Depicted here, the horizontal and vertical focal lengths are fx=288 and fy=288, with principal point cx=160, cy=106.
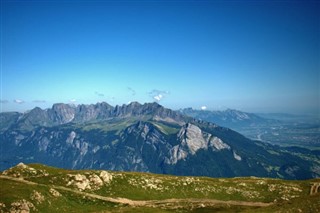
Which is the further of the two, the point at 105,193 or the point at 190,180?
the point at 190,180

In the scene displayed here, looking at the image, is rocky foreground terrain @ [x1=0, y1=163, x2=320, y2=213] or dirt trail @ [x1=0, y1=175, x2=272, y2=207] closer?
rocky foreground terrain @ [x1=0, y1=163, x2=320, y2=213]

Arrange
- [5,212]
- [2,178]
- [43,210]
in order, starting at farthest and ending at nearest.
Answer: [2,178]
[43,210]
[5,212]

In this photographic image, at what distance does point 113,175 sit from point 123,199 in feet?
63.8

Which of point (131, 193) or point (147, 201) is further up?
point (131, 193)

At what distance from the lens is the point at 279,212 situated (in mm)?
69625

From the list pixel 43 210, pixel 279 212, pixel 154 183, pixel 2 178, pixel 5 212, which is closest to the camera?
pixel 279 212

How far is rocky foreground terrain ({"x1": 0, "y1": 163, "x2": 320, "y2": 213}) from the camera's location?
288 feet

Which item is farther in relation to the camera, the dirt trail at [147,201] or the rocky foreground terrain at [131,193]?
the dirt trail at [147,201]

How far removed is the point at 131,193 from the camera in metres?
110

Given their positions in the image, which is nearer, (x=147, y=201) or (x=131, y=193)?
(x=147, y=201)

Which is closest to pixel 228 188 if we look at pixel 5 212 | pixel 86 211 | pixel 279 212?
pixel 279 212

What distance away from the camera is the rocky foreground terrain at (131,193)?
8769 centimetres

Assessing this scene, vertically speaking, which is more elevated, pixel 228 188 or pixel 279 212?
pixel 279 212

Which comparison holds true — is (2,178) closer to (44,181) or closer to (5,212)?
(44,181)
